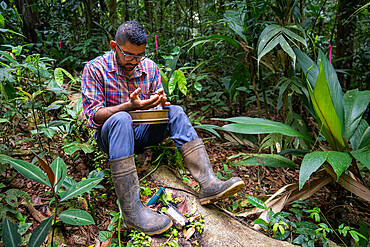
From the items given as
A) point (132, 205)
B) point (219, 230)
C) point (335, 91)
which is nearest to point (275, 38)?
point (335, 91)

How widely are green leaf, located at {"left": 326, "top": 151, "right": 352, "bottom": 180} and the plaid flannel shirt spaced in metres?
1.54

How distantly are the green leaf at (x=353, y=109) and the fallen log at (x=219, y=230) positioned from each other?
1.08 meters

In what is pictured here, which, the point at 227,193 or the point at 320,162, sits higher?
the point at 320,162

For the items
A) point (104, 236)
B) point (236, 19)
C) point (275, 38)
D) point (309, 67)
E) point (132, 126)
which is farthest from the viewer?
point (236, 19)

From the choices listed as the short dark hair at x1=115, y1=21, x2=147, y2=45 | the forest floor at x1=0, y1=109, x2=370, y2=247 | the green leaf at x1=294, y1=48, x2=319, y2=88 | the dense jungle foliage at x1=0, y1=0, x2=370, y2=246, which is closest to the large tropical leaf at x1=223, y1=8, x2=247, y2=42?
the dense jungle foliage at x1=0, y1=0, x2=370, y2=246

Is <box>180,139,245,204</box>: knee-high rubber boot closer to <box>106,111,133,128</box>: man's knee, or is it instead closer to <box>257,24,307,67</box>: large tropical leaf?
<box>106,111,133,128</box>: man's knee

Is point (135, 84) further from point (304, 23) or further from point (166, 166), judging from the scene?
point (304, 23)

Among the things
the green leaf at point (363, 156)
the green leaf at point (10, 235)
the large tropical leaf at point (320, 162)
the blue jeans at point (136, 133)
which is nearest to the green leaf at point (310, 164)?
the large tropical leaf at point (320, 162)

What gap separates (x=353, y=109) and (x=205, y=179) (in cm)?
141

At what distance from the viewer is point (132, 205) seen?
1681mm

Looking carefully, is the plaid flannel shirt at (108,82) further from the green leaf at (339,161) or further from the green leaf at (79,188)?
the green leaf at (339,161)

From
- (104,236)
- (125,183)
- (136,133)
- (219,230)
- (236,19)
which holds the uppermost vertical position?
(236,19)

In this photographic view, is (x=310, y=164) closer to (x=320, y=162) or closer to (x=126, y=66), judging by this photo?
(x=320, y=162)

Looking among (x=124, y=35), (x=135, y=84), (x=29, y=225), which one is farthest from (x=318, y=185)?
(x=29, y=225)
